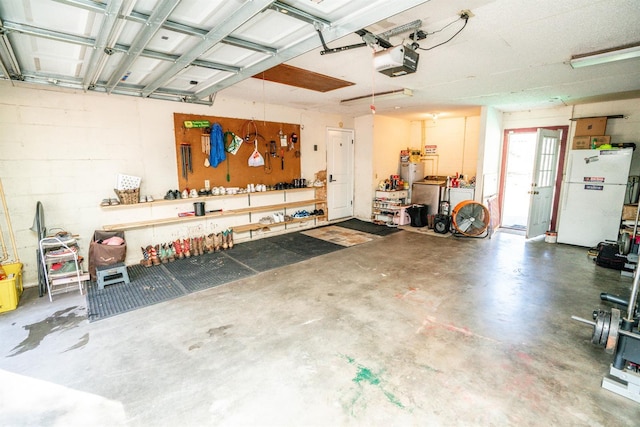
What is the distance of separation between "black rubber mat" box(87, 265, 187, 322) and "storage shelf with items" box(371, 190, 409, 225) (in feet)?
16.6

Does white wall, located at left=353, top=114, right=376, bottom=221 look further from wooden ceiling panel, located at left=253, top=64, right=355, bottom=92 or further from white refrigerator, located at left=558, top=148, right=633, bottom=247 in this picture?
white refrigerator, located at left=558, top=148, right=633, bottom=247

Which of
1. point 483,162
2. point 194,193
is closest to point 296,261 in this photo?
point 194,193

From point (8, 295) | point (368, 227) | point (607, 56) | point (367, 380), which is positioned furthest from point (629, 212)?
point (8, 295)

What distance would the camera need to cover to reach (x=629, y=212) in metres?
4.67

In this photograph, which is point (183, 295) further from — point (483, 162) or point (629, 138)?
point (629, 138)

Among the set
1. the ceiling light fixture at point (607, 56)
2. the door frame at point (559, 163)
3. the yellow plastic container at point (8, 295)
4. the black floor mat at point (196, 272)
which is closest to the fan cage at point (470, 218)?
the door frame at point (559, 163)

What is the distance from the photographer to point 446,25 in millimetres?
2461

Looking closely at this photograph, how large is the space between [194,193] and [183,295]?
82.5 inches

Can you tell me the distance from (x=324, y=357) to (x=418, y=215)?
532 centimetres

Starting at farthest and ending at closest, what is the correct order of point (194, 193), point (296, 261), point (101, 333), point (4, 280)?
1. point (194, 193)
2. point (296, 261)
3. point (4, 280)
4. point (101, 333)

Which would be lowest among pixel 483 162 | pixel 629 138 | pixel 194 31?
pixel 483 162

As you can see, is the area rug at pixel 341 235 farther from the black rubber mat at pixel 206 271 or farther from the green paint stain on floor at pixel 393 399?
the green paint stain on floor at pixel 393 399

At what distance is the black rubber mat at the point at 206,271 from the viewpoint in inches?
147

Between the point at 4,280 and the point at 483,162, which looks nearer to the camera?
the point at 4,280
